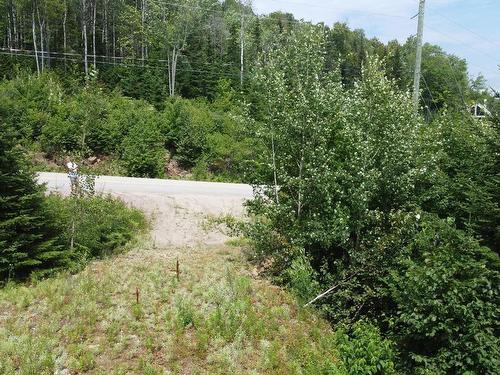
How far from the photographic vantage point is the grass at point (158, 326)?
869 centimetres

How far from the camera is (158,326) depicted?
9.58 metres

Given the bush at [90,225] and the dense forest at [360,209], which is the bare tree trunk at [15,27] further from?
the dense forest at [360,209]

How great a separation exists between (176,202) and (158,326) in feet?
23.7

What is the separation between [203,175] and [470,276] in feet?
58.0

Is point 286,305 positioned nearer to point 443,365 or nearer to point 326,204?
point 326,204

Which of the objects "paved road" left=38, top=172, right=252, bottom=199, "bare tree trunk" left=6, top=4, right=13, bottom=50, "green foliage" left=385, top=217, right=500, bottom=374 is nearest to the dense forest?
"green foliage" left=385, top=217, right=500, bottom=374

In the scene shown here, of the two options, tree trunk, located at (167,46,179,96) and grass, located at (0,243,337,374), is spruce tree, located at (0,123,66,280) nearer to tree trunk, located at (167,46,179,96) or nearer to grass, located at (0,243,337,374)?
grass, located at (0,243,337,374)

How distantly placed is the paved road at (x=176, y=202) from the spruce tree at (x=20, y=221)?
1.31 meters

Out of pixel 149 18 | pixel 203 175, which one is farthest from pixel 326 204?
pixel 149 18

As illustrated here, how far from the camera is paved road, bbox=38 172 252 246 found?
14.6m

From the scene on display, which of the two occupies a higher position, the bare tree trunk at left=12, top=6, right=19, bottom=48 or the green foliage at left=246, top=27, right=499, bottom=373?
the bare tree trunk at left=12, top=6, right=19, bottom=48

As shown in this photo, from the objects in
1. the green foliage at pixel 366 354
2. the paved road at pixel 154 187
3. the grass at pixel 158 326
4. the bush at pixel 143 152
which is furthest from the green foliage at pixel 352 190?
the bush at pixel 143 152

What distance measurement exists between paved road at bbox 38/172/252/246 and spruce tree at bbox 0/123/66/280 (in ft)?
4.30

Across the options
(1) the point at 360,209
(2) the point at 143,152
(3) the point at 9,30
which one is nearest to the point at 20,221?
(1) the point at 360,209
